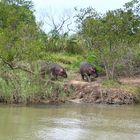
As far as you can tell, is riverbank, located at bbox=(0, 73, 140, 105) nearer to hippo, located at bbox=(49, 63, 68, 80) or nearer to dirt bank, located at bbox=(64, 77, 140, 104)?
dirt bank, located at bbox=(64, 77, 140, 104)

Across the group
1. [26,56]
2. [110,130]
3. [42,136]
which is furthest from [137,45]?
[42,136]

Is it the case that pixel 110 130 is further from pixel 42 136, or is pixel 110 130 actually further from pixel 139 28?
pixel 139 28

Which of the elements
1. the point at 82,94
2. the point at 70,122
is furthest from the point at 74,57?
the point at 70,122

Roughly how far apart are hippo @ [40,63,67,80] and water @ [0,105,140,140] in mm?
2545

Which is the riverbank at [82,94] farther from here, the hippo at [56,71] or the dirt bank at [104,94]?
the hippo at [56,71]

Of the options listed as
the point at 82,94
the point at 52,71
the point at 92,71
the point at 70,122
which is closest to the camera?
the point at 70,122

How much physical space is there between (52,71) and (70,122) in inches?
268

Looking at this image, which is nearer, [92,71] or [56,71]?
[56,71]

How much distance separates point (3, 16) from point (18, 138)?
18689 millimetres

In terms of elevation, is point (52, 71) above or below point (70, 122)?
above

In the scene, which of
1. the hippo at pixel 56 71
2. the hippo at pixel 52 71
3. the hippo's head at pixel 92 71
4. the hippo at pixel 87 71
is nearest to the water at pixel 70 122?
the hippo at pixel 52 71

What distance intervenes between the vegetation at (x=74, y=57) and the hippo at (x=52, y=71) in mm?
366

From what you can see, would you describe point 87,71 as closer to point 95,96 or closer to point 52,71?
point 52,71

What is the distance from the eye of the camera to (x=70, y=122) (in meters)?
14.4
